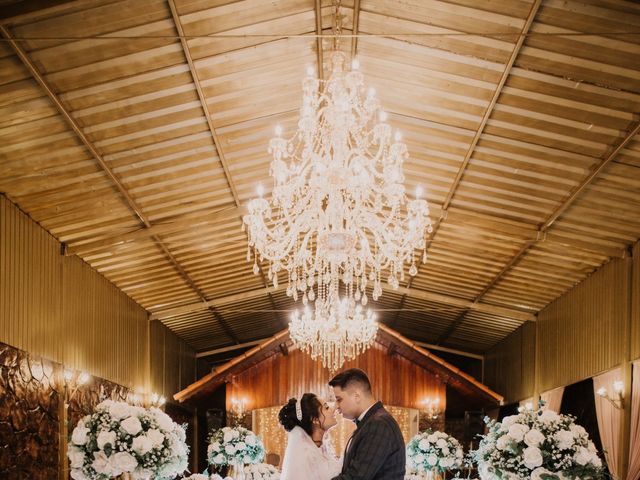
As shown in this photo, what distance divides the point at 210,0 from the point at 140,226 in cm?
587

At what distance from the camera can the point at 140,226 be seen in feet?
43.7

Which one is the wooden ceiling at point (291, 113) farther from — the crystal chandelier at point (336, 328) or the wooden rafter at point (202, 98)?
the crystal chandelier at point (336, 328)

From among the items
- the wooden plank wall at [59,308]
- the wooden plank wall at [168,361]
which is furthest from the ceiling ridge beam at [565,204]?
the wooden plank wall at [168,361]

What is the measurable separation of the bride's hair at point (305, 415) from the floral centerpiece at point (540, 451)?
1466mm

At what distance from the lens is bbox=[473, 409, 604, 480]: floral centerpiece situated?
6.02 m

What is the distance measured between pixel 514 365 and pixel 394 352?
2904mm

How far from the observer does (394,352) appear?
834 inches

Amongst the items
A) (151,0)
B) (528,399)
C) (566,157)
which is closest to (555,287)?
(528,399)

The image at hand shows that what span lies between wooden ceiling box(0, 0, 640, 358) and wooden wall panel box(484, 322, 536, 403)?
4.23 meters

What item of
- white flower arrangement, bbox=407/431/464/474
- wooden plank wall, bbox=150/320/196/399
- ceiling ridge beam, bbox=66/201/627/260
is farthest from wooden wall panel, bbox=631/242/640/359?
wooden plank wall, bbox=150/320/196/399

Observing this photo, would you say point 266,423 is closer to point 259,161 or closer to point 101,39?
point 259,161

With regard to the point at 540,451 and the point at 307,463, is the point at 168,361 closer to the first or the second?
the point at 540,451

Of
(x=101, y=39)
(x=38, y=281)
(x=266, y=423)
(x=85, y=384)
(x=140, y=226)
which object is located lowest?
(x=266, y=423)

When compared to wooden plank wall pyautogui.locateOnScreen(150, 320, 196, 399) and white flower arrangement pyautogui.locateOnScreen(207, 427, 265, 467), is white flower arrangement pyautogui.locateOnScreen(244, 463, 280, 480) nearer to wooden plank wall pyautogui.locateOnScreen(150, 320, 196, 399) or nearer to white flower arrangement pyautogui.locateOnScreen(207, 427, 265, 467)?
white flower arrangement pyautogui.locateOnScreen(207, 427, 265, 467)
